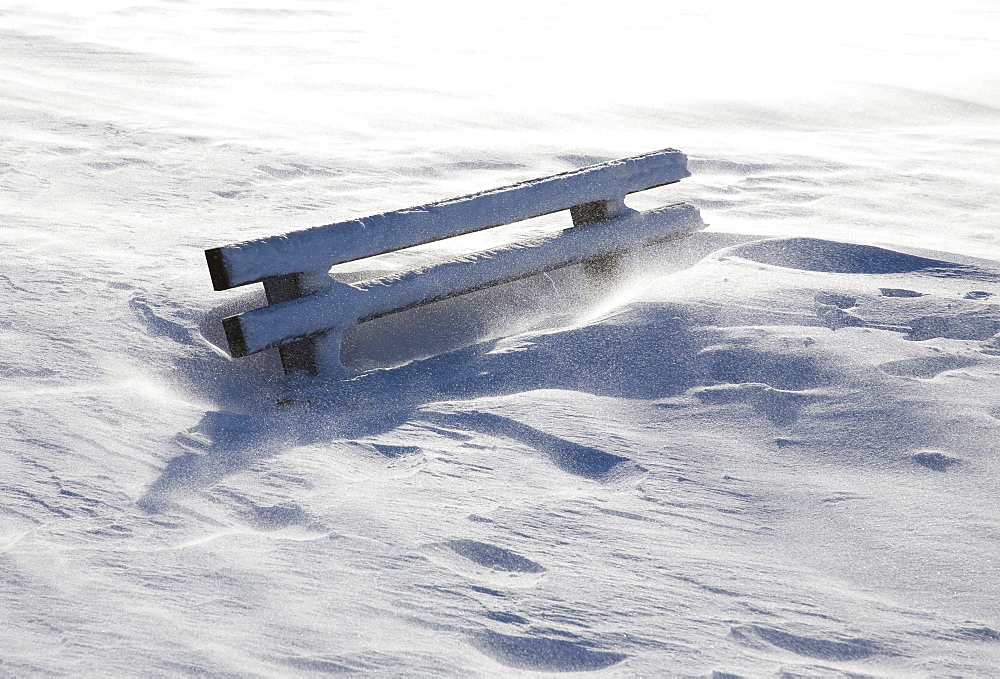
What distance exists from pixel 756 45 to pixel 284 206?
519 centimetres

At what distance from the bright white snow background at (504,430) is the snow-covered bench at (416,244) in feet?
0.54

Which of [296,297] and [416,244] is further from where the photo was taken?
[416,244]

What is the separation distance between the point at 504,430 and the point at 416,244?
868 mm

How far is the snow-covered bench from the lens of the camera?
2.54 meters

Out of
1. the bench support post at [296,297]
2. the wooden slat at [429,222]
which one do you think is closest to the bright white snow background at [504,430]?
the bench support post at [296,297]

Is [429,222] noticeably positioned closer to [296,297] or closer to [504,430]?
[296,297]

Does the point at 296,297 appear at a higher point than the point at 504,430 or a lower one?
higher

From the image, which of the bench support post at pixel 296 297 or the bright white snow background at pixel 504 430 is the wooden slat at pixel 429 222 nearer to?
the bench support post at pixel 296 297

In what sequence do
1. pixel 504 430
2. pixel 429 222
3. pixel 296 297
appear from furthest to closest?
pixel 429 222 < pixel 296 297 < pixel 504 430

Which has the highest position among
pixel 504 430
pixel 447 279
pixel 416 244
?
Answer: pixel 416 244

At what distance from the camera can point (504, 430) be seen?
225cm

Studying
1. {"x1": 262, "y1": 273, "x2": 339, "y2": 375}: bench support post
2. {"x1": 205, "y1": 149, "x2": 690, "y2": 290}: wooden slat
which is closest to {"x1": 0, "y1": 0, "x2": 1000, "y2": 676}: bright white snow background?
{"x1": 262, "y1": 273, "x2": 339, "y2": 375}: bench support post

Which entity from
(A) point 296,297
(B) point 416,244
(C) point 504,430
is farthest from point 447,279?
(C) point 504,430

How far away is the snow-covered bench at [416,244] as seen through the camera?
2.54 metres
